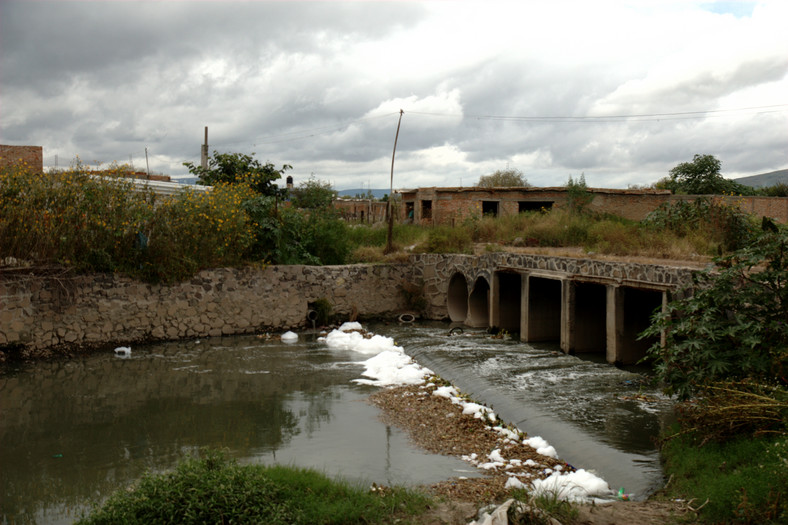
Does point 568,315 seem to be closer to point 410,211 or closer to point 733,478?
point 733,478

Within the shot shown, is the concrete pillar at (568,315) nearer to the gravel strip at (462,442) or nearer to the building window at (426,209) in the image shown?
the gravel strip at (462,442)

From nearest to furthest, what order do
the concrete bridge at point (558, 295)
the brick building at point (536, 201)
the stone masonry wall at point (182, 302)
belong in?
1. the concrete bridge at point (558, 295)
2. the stone masonry wall at point (182, 302)
3. the brick building at point (536, 201)

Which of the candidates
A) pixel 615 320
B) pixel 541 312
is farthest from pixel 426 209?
pixel 615 320

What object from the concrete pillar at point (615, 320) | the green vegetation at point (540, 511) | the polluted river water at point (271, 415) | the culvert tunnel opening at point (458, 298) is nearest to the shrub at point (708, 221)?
the concrete pillar at point (615, 320)

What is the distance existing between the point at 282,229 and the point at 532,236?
28.4 ft

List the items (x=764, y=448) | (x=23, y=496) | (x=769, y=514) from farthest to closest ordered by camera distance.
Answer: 1. (x=23, y=496)
2. (x=764, y=448)
3. (x=769, y=514)

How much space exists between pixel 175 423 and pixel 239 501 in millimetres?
5468

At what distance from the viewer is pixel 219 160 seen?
2562 cm

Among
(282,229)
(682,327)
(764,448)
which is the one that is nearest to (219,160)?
(282,229)

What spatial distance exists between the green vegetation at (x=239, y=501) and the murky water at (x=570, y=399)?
9.94 feet

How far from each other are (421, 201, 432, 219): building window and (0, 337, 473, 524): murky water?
13.0 m

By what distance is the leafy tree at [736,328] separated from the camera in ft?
25.3

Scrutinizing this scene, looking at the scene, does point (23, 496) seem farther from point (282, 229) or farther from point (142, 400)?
point (282, 229)

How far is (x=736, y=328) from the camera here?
7984 mm
